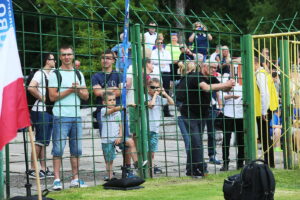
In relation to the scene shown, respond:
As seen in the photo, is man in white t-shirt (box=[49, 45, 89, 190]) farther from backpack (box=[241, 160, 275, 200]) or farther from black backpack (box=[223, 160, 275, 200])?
backpack (box=[241, 160, 275, 200])

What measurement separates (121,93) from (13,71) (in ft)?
13.5

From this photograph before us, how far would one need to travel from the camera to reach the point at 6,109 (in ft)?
22.1

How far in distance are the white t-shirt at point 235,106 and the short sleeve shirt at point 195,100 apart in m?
0.90

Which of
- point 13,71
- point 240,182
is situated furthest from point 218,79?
point 13,71

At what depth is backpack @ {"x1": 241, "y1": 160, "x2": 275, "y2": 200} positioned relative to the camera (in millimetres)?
8062

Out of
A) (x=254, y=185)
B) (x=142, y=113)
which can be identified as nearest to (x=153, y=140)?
(x=142, y=113)

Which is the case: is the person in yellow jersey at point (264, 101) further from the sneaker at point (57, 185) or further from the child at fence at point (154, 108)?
the sneaker at point (57, 185)

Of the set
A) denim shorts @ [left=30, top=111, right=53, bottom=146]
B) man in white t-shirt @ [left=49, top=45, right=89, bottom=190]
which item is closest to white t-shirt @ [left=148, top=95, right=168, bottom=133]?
man in white t-shirt @ [left=49, top=45, right=89, bottom=190]

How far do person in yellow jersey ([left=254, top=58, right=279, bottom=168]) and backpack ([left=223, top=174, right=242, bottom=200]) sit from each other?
443cm

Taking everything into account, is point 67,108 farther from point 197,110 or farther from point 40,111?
point 197,110

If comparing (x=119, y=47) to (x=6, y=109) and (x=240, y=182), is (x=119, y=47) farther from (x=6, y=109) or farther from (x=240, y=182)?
(x=6, y=109)

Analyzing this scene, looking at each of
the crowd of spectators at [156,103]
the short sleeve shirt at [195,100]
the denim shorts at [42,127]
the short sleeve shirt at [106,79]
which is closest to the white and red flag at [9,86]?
the crowd of spectators at [156,103]

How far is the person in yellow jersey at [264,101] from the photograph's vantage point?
12.9 metres

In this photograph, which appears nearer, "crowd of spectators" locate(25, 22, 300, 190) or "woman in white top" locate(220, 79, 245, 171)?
"crowd of spectators" locate(25, 22, 300, 190)
